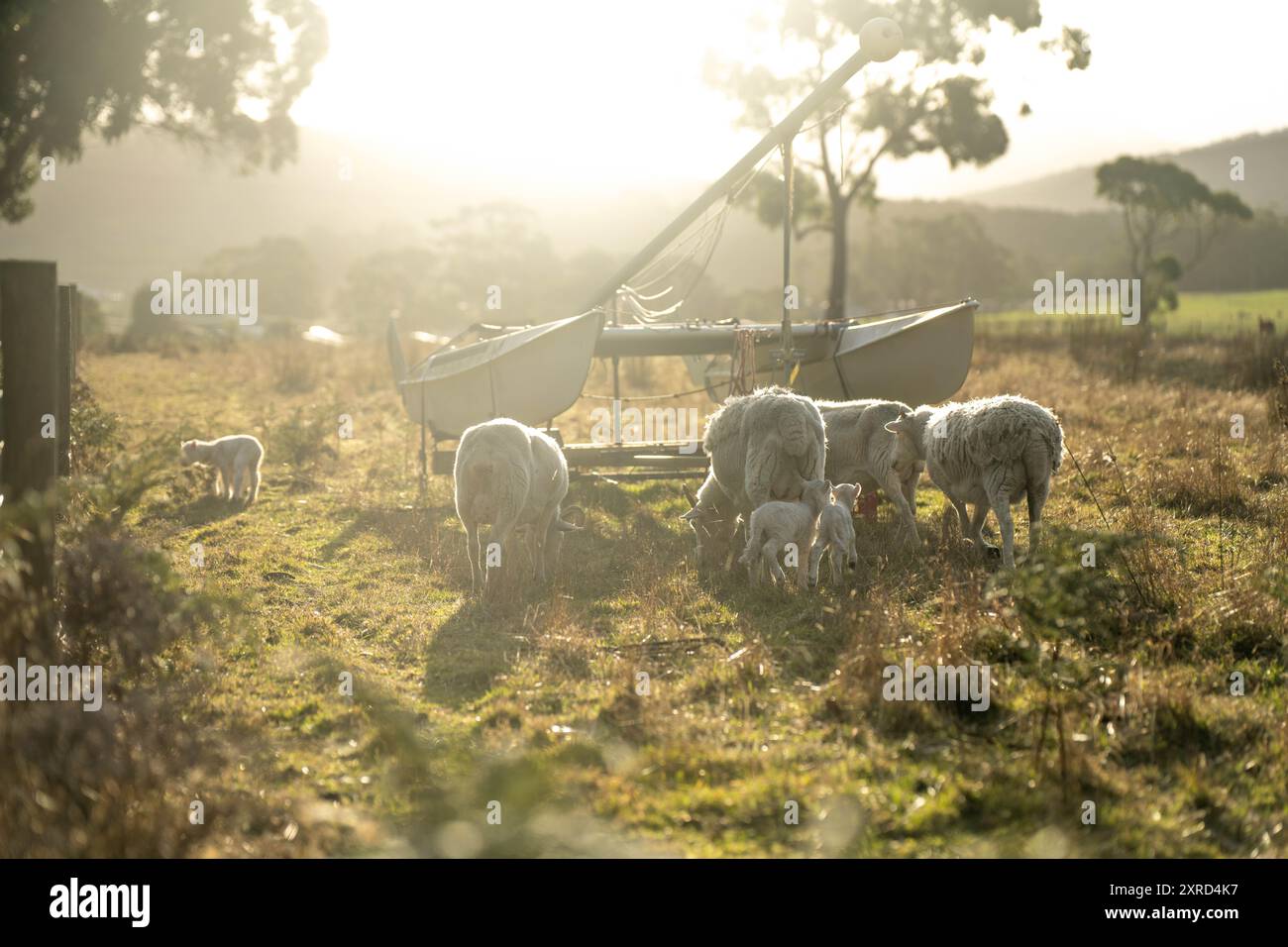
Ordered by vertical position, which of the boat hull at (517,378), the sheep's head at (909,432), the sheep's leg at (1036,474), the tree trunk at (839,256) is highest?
the tree trunk at (839,256)

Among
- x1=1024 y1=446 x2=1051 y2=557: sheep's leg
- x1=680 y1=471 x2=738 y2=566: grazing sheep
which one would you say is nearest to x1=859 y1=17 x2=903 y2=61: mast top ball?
x1=680 y1=471 x2=738 y2=566: grazing sheep

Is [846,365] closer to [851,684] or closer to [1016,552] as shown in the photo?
[1016,552]

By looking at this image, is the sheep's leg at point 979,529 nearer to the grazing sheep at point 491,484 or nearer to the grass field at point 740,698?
the grass field at point 740,698

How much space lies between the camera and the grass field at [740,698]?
451cm

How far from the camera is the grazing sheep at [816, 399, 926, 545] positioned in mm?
9820

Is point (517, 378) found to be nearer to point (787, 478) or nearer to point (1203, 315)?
point (787, 478)

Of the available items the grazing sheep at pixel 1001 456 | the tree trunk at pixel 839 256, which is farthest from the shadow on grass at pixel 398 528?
the tree trunk at pixel 839 256

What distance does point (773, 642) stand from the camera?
698 cm

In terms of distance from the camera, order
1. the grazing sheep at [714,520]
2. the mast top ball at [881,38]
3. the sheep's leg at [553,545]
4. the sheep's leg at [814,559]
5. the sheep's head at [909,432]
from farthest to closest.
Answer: the mast top ball at [881,38]
the sheep's head at [909,432]
the grazing sheep at [714,520]
the sheep's leg at [553,545]
the sheep's leg at [814,559]

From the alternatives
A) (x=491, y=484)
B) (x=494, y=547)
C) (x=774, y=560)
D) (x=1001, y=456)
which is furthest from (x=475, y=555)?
(x=1001, y=456)

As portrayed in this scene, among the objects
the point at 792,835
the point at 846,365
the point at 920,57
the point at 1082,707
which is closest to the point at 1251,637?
the point at 1082,707

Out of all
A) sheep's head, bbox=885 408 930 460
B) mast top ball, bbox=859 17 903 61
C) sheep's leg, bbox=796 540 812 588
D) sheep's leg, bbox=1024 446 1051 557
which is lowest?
sheep's leg, bbox=796 540 812 588

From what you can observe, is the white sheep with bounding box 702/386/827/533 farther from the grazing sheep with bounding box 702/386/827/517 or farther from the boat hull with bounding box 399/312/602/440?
the boat hull with bounding box 399/312/602/440

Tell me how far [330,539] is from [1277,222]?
97.6 meters
